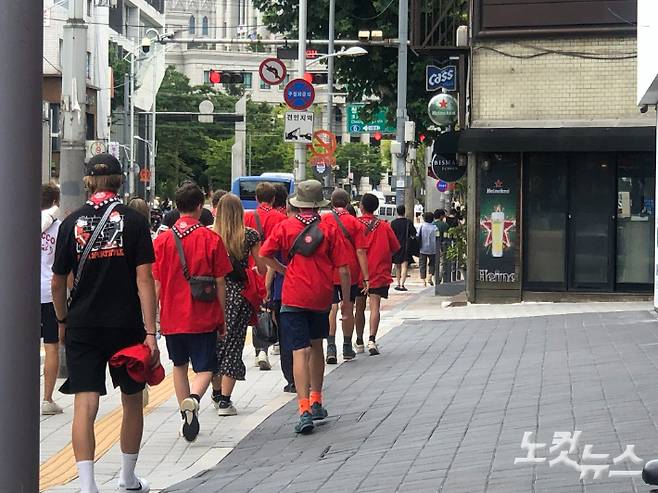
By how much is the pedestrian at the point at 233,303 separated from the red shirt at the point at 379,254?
435 centimetres

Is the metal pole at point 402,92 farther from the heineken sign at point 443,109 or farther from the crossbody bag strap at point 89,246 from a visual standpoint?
the crossbody bag strap at point 89,246

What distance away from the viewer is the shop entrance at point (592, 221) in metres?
22.8

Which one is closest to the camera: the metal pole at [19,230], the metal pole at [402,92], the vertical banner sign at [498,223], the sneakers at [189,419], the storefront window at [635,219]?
the metal pole at [19,230]

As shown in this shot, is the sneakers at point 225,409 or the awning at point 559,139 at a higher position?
the awning at point 559,139

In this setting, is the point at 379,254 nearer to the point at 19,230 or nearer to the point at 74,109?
the point at 74,109

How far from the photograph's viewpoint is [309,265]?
32.8 feet

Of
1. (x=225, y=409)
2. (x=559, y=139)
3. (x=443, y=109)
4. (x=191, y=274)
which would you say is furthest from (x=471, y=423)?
(x=443, y=109)

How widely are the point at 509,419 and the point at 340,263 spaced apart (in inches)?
71.0

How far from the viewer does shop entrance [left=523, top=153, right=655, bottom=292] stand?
22.8m

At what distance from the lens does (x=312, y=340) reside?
10.1 meters

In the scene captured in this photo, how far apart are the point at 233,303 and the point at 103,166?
3.60m

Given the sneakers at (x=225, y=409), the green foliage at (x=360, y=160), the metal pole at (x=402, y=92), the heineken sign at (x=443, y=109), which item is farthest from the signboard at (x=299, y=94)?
the green foliage at (x=360, y=160)

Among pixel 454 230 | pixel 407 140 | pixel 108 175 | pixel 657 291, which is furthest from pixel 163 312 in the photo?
pixel 407 140

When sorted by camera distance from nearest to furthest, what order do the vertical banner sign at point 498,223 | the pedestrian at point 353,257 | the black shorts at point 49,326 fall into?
1. the black shorts at point 49,326
2. the pedestrian at point 353,257
3. the vertical banner sign at point 498,223
